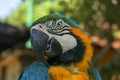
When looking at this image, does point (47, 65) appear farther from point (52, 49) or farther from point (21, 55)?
point (21, 55)

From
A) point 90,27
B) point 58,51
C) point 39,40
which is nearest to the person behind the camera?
point 39,40

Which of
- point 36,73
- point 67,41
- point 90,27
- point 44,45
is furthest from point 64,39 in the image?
point 90,27

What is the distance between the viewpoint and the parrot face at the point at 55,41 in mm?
2629

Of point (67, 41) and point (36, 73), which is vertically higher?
point (67, 41)

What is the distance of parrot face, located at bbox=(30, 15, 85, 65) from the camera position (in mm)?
2629

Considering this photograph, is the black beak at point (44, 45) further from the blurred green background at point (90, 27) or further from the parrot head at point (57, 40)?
the blurred green background at point (90, 27)

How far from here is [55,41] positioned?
268cm

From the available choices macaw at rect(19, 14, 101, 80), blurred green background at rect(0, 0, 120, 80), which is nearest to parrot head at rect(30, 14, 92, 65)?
macaw at rect(19, 14, 101, 80)

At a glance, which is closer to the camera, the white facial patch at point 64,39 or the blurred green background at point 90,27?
the white facial patch at point 64,39

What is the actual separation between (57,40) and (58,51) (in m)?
0.08

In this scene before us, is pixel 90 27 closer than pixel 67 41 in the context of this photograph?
No

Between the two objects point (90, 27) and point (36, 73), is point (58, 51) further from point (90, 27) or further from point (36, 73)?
point (90, 27)

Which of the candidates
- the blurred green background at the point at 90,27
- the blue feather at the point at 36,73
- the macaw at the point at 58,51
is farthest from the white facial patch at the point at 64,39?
the blurred green background at the point at 90,27

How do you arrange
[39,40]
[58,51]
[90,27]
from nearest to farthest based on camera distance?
1. [39,40]
2. [58,51]
3. [90,27]
